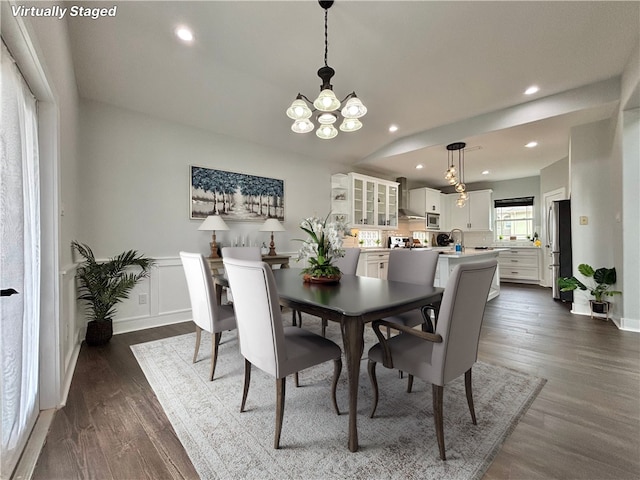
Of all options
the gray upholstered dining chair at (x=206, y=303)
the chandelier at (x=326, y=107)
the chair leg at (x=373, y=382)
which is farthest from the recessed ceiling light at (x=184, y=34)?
the chair leg at (x=373, y=382)

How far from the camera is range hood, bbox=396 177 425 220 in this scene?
6855mm

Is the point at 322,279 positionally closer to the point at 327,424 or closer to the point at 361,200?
the point at 327,424

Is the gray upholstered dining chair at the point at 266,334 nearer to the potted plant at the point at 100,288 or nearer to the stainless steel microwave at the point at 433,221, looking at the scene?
the potted plant at the point at 100,288

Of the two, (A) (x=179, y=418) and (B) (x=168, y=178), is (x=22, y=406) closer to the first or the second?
(A) (x=179, y=418)

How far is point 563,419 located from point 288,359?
1701mm

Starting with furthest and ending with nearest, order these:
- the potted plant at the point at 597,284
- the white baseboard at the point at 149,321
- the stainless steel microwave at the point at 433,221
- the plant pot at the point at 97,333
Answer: the stainless steel microwave at the point at 433,221
the potted plant at the point at 597,284
the white baseboard at the point at 149,321
the plant pot at the point at 97,333

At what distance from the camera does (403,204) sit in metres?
7.00

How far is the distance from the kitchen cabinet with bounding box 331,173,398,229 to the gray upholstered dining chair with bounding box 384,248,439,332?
8.56ft

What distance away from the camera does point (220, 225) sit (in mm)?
3814

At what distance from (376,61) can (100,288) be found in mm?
3651

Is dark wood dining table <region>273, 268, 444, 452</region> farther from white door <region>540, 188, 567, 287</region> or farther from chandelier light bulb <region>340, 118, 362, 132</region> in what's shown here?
white door <region>540, 188, 567, 287</region>

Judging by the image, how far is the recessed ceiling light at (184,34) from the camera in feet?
8.10

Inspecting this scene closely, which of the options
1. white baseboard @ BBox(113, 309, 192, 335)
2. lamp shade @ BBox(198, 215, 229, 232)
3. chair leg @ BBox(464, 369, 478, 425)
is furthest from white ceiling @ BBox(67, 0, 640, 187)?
chair leg @ BBox(464, 369, 478, 425)

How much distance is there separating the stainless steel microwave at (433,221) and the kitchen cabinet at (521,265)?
5.62ft
